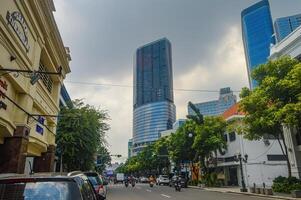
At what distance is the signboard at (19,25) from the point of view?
12.8 metres

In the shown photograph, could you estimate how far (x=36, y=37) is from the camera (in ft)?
53.9

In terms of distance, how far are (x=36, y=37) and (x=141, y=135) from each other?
142 m

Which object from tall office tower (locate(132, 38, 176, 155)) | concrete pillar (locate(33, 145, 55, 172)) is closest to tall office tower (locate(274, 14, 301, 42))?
tall office tower (locate(132, 38, 176, 155))

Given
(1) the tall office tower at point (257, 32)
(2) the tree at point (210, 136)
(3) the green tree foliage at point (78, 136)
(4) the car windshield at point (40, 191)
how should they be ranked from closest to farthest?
1. (4) the car windshield at point (40, 191)
2. (3) the green tree foliage at point (78, 136)
3. (2) the tree at point (210, 136)
4. (1) the tall office tower at point (257, 32)

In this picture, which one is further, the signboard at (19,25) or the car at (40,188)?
the signboard at (19,25)

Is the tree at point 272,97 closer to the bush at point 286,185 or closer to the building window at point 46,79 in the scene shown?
the bush at point 286,185

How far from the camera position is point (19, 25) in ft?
45.5

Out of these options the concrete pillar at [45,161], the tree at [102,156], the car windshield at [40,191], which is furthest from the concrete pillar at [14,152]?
the tree at [102,156]

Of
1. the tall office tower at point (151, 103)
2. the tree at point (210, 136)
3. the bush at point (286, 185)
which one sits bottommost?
the bush at point (286, 185)

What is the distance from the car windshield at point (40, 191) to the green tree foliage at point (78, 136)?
868 inches

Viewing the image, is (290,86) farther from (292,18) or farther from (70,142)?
(292,18)

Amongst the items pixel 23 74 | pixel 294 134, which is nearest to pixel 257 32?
pixel 294 134

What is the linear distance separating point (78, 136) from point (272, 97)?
16.4 m

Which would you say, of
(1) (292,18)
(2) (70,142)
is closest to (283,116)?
(2) (70,142)
